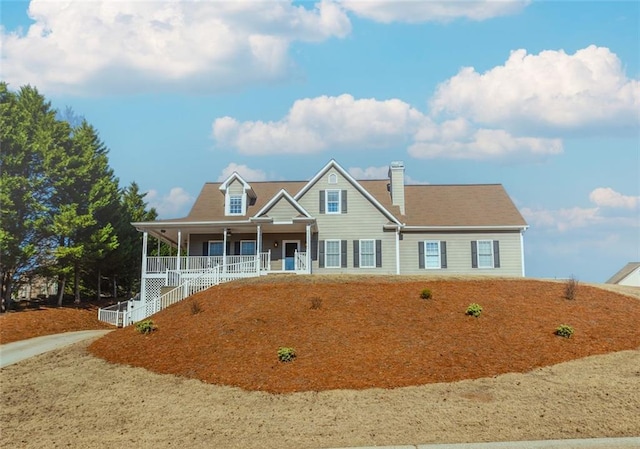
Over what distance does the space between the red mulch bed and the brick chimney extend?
1711cm

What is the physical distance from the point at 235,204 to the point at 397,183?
9.64m

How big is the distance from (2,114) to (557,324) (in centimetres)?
2883

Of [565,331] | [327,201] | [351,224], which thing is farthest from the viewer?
[327,201]

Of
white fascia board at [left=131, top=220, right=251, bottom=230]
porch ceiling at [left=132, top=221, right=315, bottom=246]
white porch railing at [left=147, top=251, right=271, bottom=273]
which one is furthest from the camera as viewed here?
porch ceiling at [left=132, top=221, right=315, bottom=246]

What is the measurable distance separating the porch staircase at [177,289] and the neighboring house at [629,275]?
117 feet

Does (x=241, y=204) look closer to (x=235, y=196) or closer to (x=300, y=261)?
(x=235, y=196)

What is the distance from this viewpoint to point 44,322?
80.9 ft

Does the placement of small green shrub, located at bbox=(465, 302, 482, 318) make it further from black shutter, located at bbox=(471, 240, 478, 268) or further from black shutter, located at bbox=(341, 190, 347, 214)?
black shutter, located at bbox=(341, 190, 347, 214)

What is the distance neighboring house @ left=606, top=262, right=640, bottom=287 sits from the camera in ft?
151

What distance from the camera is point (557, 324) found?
1606cm

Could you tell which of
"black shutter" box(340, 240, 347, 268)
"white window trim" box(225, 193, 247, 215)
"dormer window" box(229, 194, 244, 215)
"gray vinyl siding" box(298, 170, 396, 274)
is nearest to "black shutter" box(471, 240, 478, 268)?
"gray vinyl siding" box(298, 170, 396, 274)

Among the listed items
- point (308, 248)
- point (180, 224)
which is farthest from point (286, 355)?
point (180, 224)

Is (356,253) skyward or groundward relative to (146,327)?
skyward

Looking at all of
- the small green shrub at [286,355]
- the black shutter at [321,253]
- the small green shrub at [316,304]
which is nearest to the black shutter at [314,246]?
the black shutter at [321,253]
